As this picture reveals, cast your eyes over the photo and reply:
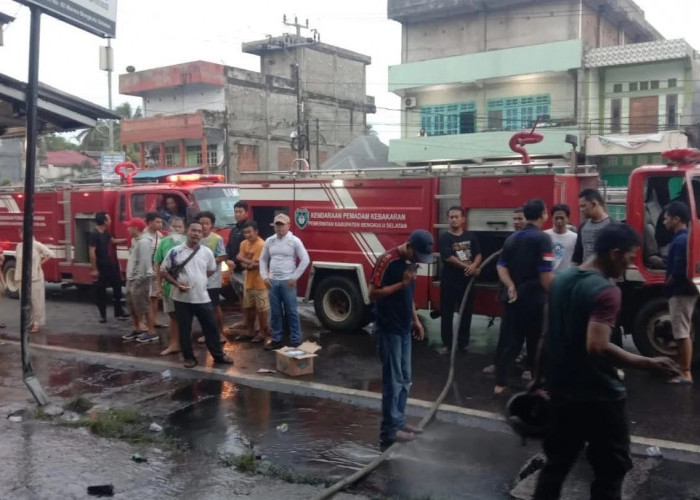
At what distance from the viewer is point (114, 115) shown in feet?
25.0

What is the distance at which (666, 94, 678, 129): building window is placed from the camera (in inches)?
963

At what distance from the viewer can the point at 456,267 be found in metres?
8.21

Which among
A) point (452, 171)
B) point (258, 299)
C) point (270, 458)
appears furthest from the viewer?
point (258, 299)

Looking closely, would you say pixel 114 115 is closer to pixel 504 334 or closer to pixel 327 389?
pixel 327 389

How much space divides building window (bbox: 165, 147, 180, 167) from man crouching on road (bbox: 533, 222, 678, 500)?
35.5 m

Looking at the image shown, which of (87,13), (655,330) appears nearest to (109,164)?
(87,13)

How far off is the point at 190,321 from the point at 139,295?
2099 millimetres

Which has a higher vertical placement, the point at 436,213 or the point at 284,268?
the point at 436,213

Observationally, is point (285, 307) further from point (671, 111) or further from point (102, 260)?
point (671, 111)

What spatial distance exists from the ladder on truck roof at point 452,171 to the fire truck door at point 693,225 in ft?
4.18

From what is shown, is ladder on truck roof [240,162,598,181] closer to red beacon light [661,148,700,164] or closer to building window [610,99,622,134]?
red beacon light [661,148,700,164]

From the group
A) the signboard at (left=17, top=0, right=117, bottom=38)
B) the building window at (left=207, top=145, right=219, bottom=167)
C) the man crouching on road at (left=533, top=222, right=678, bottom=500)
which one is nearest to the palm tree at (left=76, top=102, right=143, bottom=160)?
the building window at (left=207, top=145, right=219, bottom=167)

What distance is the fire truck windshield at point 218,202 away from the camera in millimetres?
12008

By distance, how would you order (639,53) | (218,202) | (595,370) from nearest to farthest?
(595,370), (218,202), (639,53)
